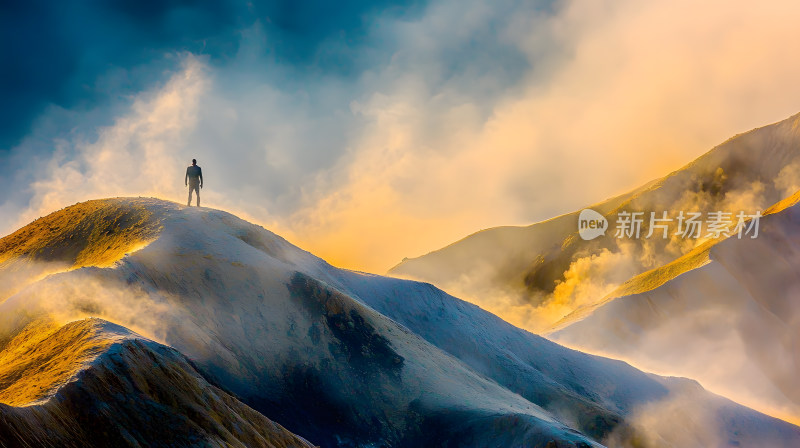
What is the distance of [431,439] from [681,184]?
88.1 m

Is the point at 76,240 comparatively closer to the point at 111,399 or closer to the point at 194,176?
the point at 194,176

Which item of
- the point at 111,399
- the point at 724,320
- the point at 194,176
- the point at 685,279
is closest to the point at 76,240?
the point at 194,176

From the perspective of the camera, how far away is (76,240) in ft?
101

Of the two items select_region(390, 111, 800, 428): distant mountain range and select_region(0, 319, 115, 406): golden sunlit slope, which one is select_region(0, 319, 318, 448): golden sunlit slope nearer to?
select_region(0, 319, 115, 406): golden sunlit slope

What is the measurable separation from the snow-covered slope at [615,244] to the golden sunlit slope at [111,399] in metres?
81.8

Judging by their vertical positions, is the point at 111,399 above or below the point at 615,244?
below

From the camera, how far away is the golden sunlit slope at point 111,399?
1259 cm

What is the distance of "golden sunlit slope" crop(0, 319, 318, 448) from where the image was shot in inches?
496

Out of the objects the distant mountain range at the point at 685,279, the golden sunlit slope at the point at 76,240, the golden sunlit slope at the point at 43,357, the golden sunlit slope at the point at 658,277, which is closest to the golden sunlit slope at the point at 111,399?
the golden sunlit slope at the point at 43,357

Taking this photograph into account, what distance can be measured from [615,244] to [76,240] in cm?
8798

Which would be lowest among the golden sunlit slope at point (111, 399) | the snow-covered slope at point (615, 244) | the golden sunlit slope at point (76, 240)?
the golden sunlit slope at point (111, 399)

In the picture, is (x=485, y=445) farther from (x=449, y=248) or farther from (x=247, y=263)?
(x=449, y=248)

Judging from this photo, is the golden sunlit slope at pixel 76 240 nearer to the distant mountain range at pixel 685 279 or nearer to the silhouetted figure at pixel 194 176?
the silhouetted figure at pixel 194 176

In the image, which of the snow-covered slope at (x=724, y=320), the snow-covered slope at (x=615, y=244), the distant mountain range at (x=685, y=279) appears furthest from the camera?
the snow-covered slope at (x=615, y=244)
